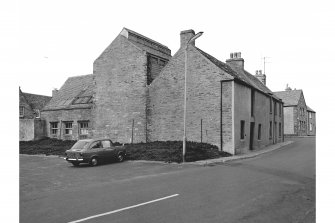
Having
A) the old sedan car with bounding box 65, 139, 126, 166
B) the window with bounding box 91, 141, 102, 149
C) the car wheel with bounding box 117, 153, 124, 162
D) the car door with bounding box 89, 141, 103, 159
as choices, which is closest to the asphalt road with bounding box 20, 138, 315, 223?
the old sedan car with bounding box 65, 139, 126, 166

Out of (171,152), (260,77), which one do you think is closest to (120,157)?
(171,152)

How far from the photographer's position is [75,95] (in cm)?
3138

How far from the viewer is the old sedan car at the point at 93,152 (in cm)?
1603

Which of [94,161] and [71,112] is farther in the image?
[71,112]

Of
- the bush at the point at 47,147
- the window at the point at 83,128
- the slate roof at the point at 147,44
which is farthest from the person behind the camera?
the window at the point at 83,128

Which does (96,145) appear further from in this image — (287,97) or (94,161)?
(287,97)

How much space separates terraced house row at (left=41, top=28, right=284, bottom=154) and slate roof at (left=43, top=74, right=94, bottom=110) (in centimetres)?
18

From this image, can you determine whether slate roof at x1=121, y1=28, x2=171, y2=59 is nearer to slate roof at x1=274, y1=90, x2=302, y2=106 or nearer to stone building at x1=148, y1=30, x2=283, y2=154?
stone building at x1=148, y1=30, x2=283, y2=154

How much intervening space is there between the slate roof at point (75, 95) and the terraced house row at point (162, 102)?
7.1 inches

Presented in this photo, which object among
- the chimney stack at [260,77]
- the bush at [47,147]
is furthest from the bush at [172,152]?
the chimney stack at [260,77]

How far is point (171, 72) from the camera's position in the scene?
75.8ft

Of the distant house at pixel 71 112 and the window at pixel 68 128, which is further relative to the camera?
the window at pixel 68 128

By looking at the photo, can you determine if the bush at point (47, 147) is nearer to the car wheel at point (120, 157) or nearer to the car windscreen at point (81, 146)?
the car windscreen at point (81, 146)

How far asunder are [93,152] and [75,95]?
1657 cm
